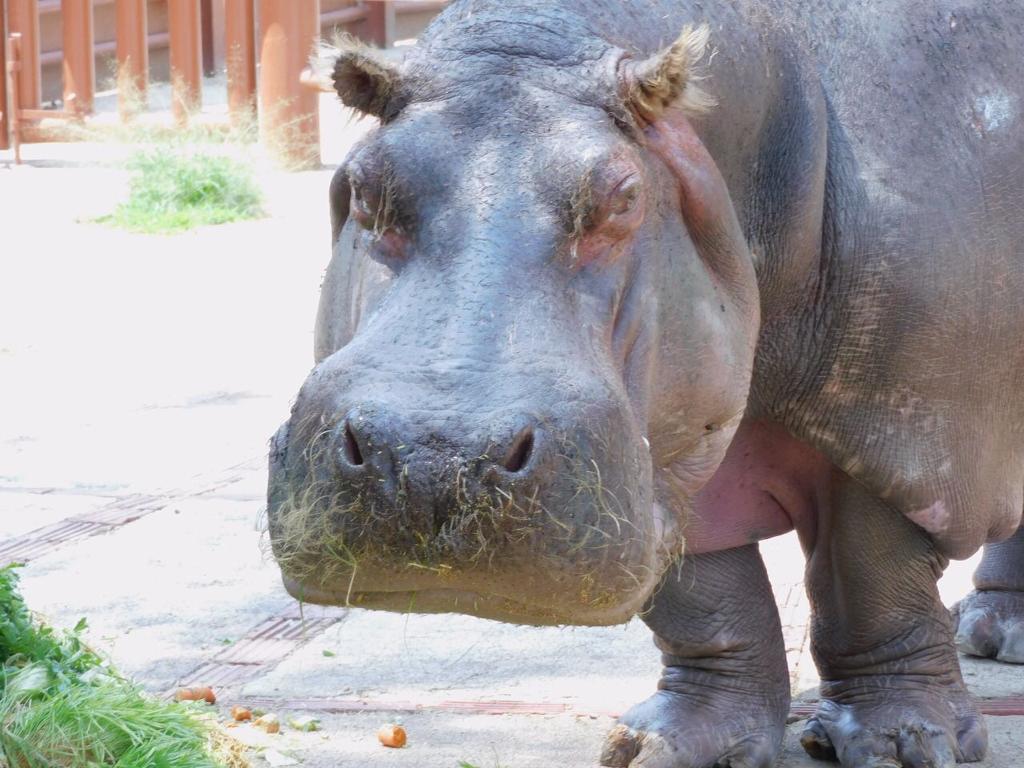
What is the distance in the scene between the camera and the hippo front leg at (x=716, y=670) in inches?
143

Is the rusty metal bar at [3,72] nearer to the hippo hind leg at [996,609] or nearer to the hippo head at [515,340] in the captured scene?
the hippo hind leg at [996,609]

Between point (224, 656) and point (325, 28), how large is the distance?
15.7 meters

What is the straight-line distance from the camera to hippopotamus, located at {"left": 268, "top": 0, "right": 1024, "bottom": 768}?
2500mm

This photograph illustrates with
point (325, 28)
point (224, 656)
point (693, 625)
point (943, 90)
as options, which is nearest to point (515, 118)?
point (943, 90)

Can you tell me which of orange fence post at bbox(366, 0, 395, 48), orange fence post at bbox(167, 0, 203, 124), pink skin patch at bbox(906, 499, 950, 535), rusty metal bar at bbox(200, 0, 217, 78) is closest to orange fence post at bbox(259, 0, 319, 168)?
orange fence post at bbox(167, 0, 203, 124)

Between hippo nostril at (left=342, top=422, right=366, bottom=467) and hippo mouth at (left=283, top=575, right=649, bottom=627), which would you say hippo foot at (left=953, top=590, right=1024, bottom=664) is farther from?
hippo nostril at (left=342, top=422, right=366, bottom=467)

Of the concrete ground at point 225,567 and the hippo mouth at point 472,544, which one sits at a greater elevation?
the hippo mouth at point 472,544

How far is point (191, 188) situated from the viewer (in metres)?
12.0

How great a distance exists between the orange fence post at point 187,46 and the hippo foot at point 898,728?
11.0 m

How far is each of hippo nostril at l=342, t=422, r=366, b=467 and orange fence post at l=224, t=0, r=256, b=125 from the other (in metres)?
11.7

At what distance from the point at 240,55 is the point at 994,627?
1071 centimetres

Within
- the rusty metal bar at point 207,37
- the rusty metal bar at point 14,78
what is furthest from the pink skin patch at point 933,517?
the rusty metal bar at point 207,37

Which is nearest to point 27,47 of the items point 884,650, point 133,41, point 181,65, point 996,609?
point 133,41

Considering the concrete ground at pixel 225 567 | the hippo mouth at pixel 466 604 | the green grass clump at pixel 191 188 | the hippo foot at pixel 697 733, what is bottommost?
the concrete ground at pixel 225 567
